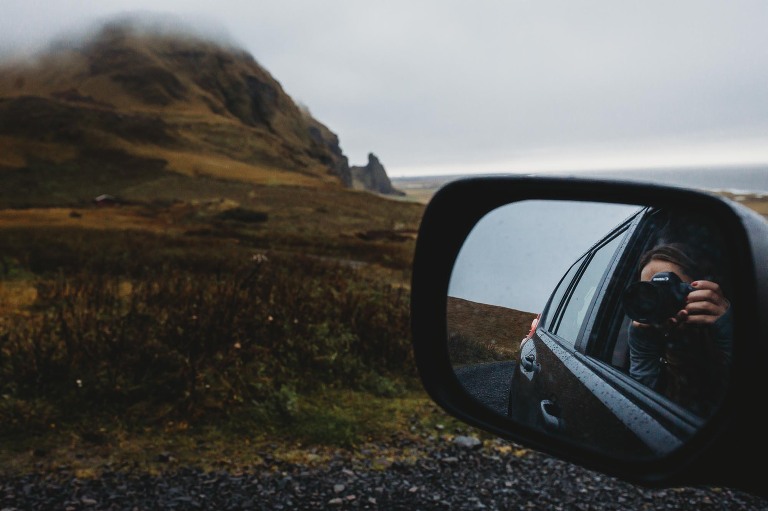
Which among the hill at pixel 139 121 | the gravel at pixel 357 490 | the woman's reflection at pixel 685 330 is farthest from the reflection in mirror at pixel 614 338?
the hill at pixel 139 121

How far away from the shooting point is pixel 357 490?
3.83 metres

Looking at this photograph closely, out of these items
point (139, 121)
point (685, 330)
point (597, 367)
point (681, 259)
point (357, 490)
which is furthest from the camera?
point (139, 121)

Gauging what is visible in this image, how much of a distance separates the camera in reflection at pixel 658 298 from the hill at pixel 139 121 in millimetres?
44257

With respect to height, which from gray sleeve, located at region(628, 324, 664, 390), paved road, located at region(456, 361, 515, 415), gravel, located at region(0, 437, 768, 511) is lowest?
gravel, located at region(0, 437, 768, 511)

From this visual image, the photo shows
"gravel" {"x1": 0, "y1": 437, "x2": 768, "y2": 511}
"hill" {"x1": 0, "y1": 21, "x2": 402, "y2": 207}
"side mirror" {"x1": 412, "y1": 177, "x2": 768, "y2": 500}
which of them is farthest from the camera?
"hill" {"x1": 0, "y1": 21, "x2": 402, "y2": 207}

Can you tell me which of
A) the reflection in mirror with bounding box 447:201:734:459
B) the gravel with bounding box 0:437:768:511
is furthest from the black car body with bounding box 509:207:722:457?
the gravel with bounding box 0:437:768:511

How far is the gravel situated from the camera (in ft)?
11.7

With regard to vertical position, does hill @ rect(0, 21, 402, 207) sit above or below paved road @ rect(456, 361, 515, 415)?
above

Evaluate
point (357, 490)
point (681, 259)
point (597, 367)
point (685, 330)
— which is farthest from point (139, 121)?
point (685, 330)

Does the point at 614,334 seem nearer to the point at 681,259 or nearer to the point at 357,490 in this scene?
the point at 681,259

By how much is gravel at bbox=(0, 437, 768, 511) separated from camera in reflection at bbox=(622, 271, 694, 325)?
2921 millimetres

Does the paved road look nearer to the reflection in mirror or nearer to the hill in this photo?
the reflection in mirror

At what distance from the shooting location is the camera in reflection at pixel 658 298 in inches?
39.3

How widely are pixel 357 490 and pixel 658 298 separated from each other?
3209 millimetres
